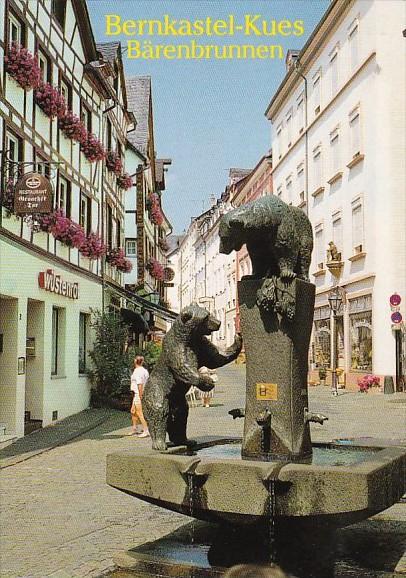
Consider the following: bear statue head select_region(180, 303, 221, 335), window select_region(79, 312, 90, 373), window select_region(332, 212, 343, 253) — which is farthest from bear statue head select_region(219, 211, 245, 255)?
window select_region(332, 212, 343, 253)

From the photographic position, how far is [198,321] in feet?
19.6

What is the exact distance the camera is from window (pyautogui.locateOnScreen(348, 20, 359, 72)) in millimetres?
28250

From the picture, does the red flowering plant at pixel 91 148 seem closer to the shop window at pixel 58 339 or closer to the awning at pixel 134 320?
the shop window at pixel 58 339

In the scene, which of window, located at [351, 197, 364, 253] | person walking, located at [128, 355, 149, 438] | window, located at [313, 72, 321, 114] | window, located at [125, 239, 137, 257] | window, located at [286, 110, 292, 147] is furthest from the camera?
window, located at [286, 110, 292, 147]

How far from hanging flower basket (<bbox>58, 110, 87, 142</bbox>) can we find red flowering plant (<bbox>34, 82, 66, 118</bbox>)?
36.9 inches

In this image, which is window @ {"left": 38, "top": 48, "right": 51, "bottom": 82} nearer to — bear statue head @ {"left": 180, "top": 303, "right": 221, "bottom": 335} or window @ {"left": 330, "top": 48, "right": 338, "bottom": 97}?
bear statue head @ {"left": 180, "top": 303, "right": 221, "bottom": 335}

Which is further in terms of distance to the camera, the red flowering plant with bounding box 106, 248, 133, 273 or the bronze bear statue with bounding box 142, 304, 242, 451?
the red flowering plant with bounding box 106, 248, 133, 273

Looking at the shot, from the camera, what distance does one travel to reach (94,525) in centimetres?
767

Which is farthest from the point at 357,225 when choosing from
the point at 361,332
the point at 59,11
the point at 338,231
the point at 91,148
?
the point at 59,11

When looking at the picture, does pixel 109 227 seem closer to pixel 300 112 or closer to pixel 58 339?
pixel 58 339

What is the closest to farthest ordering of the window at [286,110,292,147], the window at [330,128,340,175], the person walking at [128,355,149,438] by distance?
the person walking at [128,355,149,438], the window at [330,128,340,175], the window at [286,110,292,147]

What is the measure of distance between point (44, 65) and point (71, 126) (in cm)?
160

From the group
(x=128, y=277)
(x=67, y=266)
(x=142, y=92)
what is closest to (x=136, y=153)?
(x=128, y=277)

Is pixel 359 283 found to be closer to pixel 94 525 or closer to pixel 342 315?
pixel 342 315
